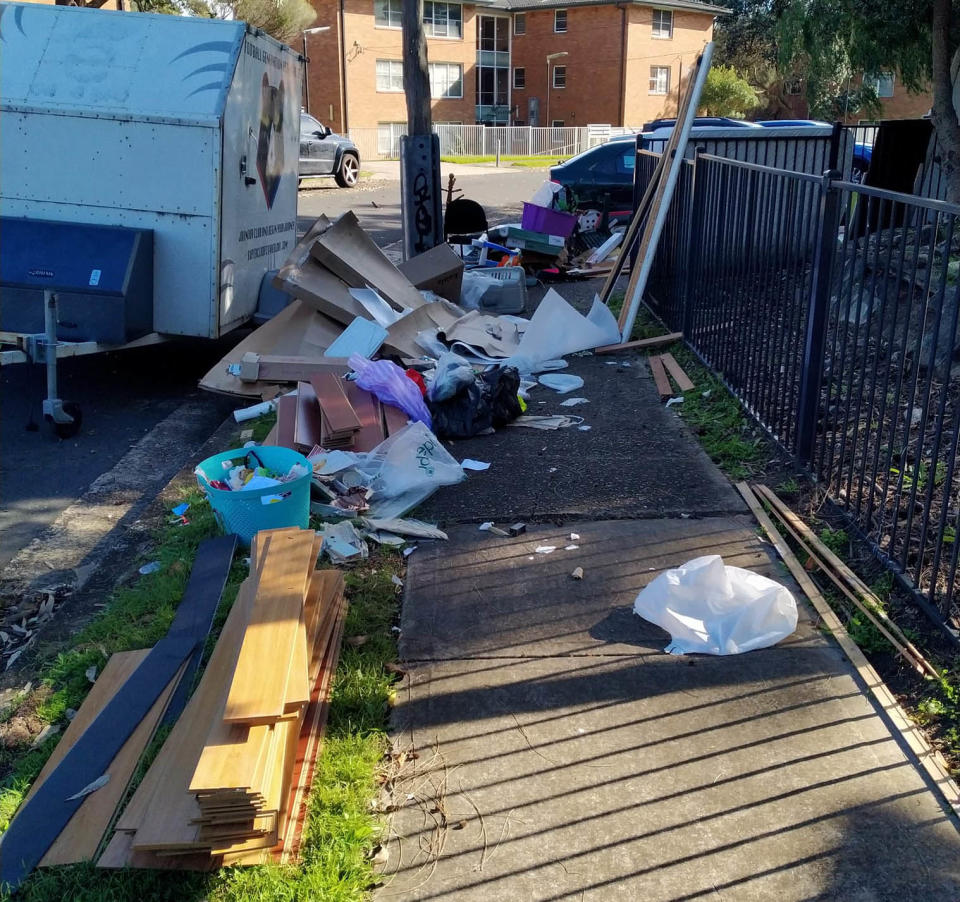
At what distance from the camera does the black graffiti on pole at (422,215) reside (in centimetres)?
1107

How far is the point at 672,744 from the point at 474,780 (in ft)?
2.17

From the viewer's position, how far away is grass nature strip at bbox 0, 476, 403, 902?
2.59 m

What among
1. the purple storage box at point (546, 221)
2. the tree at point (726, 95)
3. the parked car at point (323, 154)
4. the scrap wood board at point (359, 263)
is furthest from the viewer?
the tree at point (726, 95)

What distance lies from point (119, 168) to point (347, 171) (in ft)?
65.0

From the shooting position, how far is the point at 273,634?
317 cm

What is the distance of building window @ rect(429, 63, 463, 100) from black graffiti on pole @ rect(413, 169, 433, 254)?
43.8 meters

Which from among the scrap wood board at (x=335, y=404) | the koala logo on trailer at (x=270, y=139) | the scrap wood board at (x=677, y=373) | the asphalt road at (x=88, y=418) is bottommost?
the asphalt road at (x=88, y=418)

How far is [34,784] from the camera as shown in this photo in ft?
9.98

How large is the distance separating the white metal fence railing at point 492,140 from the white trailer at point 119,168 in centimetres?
3988

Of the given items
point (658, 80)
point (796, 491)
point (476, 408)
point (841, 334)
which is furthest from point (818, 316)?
point (658, 80)

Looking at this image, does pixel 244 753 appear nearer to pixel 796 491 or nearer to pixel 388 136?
pixel 796 491

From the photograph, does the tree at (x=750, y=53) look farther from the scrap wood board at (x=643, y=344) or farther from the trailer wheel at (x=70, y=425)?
the trailer wheel at (x=70, y=425)

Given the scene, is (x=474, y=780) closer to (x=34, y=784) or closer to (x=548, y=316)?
(x=34, y=784)

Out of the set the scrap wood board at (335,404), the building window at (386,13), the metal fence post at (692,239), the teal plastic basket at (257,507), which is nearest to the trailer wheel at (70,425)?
the scrap wood board at (335,404)
